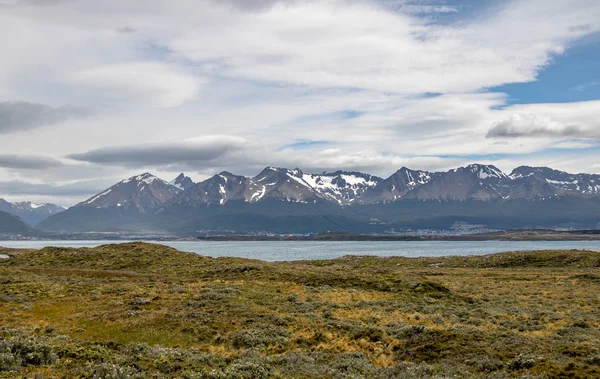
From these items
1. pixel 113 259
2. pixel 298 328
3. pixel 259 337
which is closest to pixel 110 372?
pixel 259 337

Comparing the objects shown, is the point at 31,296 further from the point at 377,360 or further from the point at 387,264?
the point at 387,264

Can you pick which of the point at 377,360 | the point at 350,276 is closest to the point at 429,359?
the point at 377,360

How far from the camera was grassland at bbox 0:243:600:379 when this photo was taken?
20438 millimetres

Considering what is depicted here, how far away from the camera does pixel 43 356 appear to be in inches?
786

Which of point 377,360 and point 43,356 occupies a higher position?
point 43,356

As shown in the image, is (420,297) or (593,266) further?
(593,266)

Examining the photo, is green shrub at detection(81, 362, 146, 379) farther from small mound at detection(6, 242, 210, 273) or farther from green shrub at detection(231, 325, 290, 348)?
small mound at detection(6, 242, 210, 273)

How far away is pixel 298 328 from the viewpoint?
30781 millimetres

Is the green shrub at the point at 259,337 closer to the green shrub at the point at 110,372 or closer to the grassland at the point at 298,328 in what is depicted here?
the grassland at the point at 298,328

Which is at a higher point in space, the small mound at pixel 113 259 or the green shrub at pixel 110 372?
the green shrub at pixel 110 372

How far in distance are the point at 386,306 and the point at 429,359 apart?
17.0 metres

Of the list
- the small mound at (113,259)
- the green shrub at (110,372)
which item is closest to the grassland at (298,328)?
the green shrub at (110,372)

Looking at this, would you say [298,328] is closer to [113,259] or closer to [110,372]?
[110,372]

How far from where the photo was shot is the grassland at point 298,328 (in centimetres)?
2044
